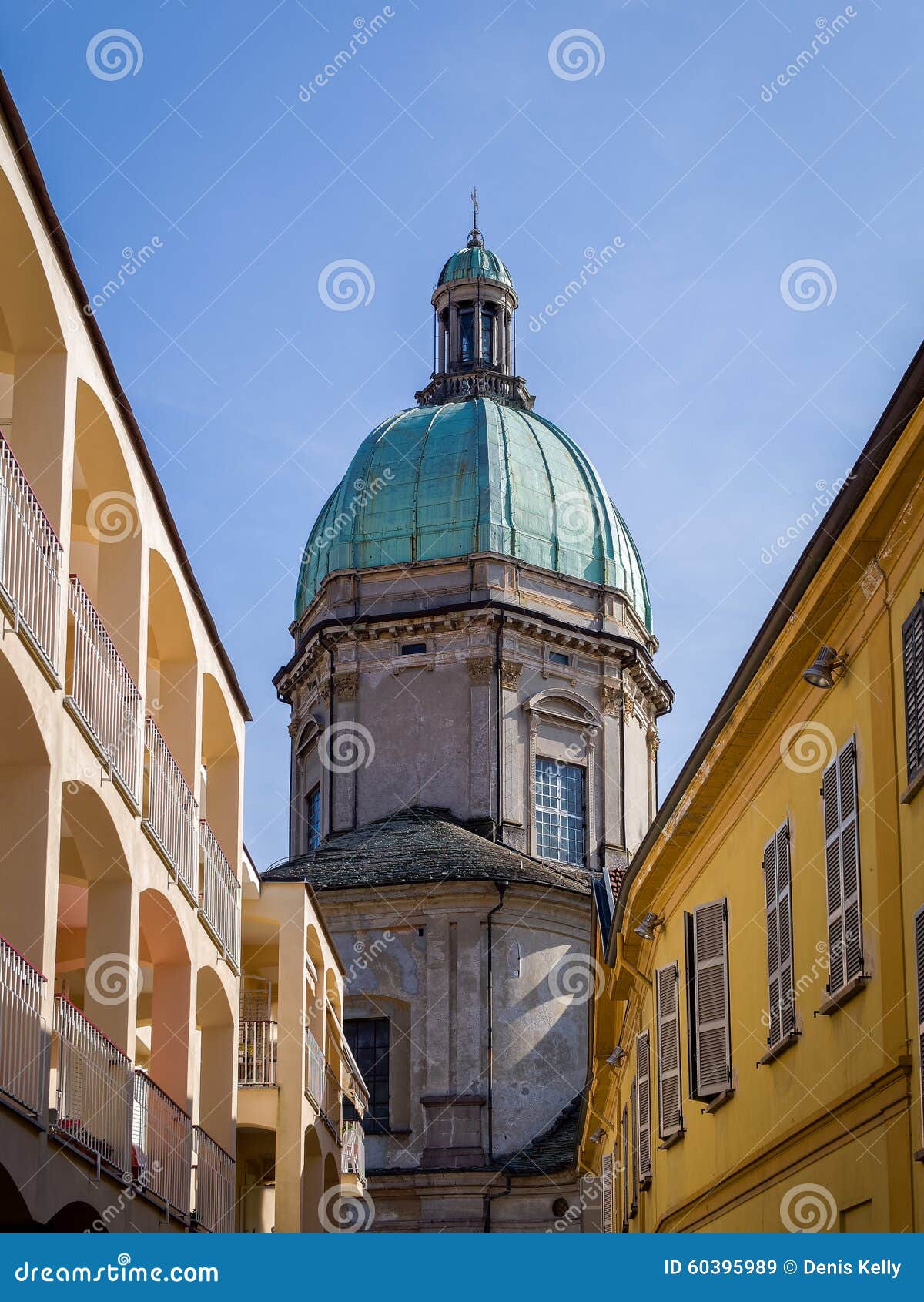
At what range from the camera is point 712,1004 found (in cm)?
1814

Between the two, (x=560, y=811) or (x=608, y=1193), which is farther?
(x=560, y=811)

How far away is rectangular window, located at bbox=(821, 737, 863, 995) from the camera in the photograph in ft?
43.3

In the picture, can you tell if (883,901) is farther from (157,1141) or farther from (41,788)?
(157,1141)

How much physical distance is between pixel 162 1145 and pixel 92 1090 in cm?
295

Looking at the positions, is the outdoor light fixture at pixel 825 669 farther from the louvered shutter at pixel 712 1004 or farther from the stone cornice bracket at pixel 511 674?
the stone cornice bracket at pixel 511 674

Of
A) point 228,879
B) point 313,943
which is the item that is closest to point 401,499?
point 313,943

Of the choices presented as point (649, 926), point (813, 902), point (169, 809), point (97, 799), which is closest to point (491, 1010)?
point (649, 926)

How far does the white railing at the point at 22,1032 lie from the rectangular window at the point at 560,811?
32496mm

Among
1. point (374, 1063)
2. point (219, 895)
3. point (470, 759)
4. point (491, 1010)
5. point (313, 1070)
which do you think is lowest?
point (313, 1070)

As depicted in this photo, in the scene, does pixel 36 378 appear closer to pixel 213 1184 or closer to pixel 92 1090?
pixel 92 1090

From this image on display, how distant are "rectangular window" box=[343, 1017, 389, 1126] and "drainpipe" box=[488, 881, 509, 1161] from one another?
7.16 feet

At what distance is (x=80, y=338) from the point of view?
15.5 meters

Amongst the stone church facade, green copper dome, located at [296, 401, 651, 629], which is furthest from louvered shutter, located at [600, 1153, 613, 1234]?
green copper dome, located at [296, 401, 651, 629]

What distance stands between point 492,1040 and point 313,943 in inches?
585
